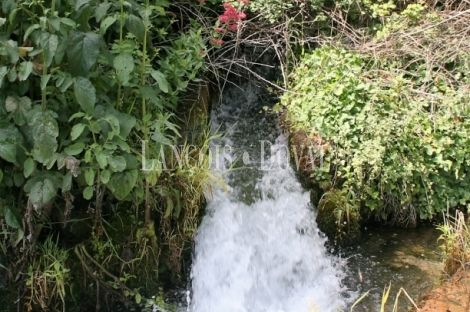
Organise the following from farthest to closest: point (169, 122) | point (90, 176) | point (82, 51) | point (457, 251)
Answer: point (169, 122)
point (457, 251)
point (90, 176)
point (82, 51)

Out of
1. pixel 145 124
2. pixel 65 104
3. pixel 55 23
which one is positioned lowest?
pixel 145 124

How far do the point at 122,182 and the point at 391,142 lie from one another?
7.05 ft

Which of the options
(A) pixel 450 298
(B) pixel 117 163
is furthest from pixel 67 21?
(A) pixel 450 298

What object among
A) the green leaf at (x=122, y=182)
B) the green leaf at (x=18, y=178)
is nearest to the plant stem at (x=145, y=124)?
the green leaf at (x=122, y=182)

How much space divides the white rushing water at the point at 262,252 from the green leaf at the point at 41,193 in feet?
4.06

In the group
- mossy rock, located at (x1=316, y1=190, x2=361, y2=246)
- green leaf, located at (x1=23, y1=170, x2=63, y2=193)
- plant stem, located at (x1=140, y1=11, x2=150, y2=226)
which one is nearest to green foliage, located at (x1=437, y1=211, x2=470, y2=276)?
mossy rock, located at (x1=316, y1=190, x2=361, y2=246)

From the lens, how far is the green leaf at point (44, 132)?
2.45m

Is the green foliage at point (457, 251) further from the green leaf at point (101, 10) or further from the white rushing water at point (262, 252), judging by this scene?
the green leaf at point (101, 10)

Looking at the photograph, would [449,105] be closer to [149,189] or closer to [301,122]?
[301,122]

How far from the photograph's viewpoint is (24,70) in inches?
96.6

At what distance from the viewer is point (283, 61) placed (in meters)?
4.88

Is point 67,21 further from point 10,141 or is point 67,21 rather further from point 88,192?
point 88,192

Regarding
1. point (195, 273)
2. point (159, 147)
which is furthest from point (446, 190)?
point (159, 147)

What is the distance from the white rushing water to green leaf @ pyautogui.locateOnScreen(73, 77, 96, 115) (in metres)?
1.44
